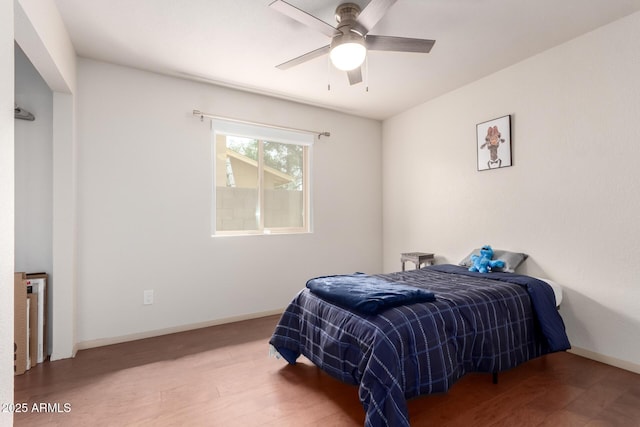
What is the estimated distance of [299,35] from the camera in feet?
7.79

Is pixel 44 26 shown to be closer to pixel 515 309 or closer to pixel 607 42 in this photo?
pixel 515 309

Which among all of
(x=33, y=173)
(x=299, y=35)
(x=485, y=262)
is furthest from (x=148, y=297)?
(x=485, y=262)

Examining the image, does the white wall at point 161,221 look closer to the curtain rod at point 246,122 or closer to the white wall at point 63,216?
the curtain rod at point 246,122

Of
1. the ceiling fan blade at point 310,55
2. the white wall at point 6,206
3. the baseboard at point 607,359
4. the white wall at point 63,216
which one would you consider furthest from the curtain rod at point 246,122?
the baseboard at point 607,359

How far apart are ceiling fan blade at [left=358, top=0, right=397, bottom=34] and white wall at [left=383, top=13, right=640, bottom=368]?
1845 mm

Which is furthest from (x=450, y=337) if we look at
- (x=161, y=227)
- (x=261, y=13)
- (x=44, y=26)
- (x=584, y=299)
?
(x=44, y=26)

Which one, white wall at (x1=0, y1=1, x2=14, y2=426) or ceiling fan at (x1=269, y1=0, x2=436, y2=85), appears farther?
ceiling fan at (x1=269, y1=0, x2=436, y2=85)

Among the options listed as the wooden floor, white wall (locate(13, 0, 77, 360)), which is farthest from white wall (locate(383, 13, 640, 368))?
white wall (locate(13, 0, 77, 360))

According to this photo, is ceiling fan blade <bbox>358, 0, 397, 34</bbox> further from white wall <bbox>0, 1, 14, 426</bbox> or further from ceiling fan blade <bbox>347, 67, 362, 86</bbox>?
white wall <bbox>0, 1, 14, 426</bbox>

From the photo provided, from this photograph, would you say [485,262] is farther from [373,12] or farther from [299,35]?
[299,35]

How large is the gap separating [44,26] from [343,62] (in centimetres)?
178

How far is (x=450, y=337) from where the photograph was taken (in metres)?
1.78

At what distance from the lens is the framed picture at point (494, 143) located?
9.60 ft

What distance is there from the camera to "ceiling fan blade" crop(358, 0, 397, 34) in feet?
5.38
